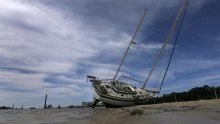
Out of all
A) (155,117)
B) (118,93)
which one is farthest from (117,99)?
(155,117)

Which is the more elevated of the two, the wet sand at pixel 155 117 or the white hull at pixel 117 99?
the white hull at pixel 117 99

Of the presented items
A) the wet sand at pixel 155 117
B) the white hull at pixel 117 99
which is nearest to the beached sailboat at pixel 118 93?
the white hull at pixel 117 99

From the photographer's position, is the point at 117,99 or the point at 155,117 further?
the point at 117,99

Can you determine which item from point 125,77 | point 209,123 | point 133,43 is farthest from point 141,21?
point 209,123

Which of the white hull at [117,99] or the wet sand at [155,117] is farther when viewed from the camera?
the white hull at [117,99]

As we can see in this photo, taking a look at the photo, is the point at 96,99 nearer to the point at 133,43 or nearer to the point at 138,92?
the point at 138,92

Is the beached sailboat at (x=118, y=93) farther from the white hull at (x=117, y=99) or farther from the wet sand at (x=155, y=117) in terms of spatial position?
the wet sand at (x=155, y=117)

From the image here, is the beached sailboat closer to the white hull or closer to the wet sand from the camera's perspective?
the white hull

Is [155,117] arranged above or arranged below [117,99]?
below

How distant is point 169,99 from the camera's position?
79.4m

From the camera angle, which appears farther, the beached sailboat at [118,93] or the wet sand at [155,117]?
the beached sailboat at [118,93]

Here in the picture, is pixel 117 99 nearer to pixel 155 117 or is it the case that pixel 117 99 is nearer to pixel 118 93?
pixel 118 93

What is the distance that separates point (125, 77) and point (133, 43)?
958 cm

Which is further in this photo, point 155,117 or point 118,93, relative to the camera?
point 118,93
